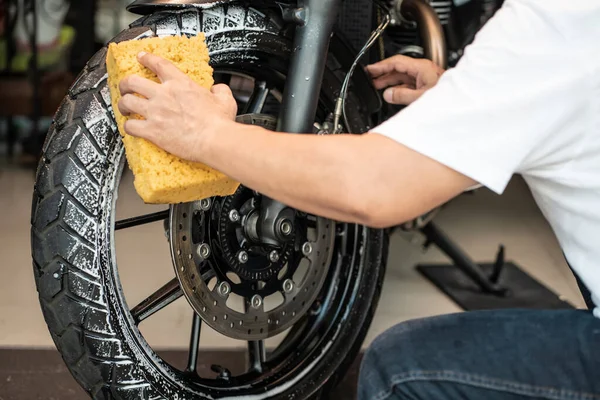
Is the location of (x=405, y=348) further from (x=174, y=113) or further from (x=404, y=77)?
(x=404, y=77)

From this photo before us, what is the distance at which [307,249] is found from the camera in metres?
1.39

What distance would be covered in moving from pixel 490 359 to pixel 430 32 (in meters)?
0.90

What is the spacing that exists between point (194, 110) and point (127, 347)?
16.1 inches

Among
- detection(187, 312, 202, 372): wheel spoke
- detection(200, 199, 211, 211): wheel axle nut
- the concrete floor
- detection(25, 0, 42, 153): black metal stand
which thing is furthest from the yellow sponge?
detection(25, 0, 42, 153): black metal stand

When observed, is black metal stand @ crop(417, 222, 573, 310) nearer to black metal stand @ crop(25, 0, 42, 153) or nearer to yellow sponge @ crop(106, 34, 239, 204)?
yellow sponge @ crop(106, 34, 239, 204)

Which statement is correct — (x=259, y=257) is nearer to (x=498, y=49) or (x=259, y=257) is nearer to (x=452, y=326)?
(x=452, y=326)

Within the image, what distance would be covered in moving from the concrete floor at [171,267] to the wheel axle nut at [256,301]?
44cm

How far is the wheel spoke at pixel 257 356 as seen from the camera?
1384 millimetres

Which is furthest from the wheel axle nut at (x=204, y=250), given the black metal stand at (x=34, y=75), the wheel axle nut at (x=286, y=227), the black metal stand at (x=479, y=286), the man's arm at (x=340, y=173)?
the black metal stand at (x=34, y=75)

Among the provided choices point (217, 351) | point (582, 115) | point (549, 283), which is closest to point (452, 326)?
point (582, 115)

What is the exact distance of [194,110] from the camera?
3.02 feet

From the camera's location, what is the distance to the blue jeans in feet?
3.06

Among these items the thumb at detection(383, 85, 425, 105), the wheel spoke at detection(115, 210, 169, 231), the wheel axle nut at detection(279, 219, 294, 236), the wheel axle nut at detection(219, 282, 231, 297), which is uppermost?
the thumb at detection(383, 85, 425, 105)

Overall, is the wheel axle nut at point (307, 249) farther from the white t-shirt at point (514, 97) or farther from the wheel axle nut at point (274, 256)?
the white t-shirt at point (514, 97)
